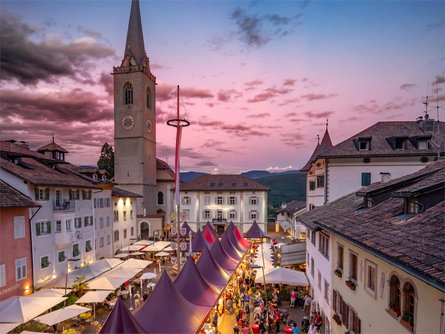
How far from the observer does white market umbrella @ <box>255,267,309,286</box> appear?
61.3 ft

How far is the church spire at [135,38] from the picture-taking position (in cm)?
5262

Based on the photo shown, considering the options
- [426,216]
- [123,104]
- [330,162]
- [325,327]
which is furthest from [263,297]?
[123,104]

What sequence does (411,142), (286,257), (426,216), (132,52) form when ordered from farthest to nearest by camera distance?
(132,52) → (286,257) → (411,142) → (426,216)

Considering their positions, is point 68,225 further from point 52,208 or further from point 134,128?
point 134,128

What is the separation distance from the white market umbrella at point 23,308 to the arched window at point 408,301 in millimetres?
15817

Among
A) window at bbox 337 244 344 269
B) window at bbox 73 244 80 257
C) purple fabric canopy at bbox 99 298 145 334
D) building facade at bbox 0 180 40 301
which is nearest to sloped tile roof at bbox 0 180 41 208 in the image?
building facade at bbox 0 180 40 301

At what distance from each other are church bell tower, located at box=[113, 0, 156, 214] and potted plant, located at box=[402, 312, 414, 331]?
46.0m

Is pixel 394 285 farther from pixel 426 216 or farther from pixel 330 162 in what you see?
pixel 330 162

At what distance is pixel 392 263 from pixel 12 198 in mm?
21272

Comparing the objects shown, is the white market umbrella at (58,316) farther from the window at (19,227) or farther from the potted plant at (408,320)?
the potted plant at (408,320)

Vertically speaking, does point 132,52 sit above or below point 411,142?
above

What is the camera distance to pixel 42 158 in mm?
26078

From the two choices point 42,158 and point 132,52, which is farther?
point 132,52

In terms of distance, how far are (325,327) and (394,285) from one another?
27.7 feet
